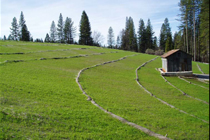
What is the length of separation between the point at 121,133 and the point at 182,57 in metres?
17.3

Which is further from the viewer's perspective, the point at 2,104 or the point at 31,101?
the point at 31,101

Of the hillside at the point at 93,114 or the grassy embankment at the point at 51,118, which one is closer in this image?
the grassy embankment at the point at 51,118

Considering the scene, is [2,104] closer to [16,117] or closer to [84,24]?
[16,117]

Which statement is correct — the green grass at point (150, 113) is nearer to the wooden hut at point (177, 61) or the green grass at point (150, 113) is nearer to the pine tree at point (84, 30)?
the wooden hut at point (177, 61)

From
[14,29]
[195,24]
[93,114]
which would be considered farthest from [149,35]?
[93,114]

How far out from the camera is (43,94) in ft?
27.2

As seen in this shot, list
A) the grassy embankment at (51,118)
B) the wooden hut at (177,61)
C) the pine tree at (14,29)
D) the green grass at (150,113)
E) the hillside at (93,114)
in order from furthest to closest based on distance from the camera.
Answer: the pine tree at (14,29) → the wooden hut at (177,61) → the green grass at (150,113) → the hillside at (93,114) → the grassy embankment at (51,118)

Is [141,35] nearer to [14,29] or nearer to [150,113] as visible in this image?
[14,29]

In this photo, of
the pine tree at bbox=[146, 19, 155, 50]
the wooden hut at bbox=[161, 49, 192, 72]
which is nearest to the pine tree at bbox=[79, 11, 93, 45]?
the pine tree at bbox=[146, 19, 155, 50]

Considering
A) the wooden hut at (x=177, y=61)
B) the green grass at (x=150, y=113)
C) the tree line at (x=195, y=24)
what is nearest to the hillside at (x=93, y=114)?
the green grass at (x=150, y=113)


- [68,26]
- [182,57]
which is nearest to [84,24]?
[68,26]

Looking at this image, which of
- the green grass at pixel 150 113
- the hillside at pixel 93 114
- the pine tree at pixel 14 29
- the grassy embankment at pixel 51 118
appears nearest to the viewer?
the grassy embankment at pixel 51 118

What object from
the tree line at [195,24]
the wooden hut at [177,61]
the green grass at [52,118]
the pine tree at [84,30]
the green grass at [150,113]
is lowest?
the green grass at [150,113]

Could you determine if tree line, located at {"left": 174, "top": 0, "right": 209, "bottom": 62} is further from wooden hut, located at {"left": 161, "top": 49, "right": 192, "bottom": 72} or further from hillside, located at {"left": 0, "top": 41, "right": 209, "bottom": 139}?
hillside, located at {"left": 0, "top": 41, "right": 209, "bottom": 139}
